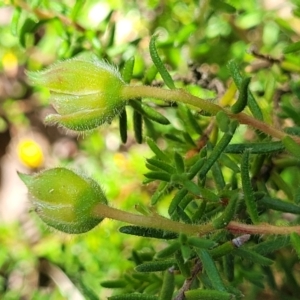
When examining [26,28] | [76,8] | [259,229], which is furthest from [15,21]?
[259,229]

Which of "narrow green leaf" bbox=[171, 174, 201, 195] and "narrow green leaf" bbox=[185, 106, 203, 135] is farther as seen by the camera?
"narrow green leaf" bbox=[185, 106, 203, 135]

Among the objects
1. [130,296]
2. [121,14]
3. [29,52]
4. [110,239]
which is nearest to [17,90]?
[29,52]

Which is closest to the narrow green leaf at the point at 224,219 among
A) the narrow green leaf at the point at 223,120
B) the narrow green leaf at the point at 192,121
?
the narrow green leaf at the point at 223,120

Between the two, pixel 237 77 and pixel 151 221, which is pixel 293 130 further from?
pixel 151 221

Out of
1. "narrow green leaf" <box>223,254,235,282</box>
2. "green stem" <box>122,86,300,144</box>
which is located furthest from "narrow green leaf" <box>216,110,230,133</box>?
"narrow green leaf" <box>223,254,235,282</box>

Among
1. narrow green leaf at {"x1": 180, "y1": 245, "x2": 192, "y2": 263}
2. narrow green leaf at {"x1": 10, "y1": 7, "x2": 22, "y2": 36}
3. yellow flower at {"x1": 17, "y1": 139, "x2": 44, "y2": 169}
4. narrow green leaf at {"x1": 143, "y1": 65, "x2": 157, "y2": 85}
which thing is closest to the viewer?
narrow green leaf at {"x1": 180, "y1": 245, "x2": 192, "y2": 263}

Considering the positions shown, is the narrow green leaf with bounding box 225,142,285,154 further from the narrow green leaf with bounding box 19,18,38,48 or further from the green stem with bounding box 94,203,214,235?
the narrow green leaf with bounding box 19,18,38,48

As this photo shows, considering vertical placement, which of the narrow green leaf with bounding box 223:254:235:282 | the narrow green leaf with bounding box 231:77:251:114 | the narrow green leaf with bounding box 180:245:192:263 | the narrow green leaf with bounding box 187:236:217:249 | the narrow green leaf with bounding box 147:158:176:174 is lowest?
the narrow green leaf with bounding box 223:254:235:282
